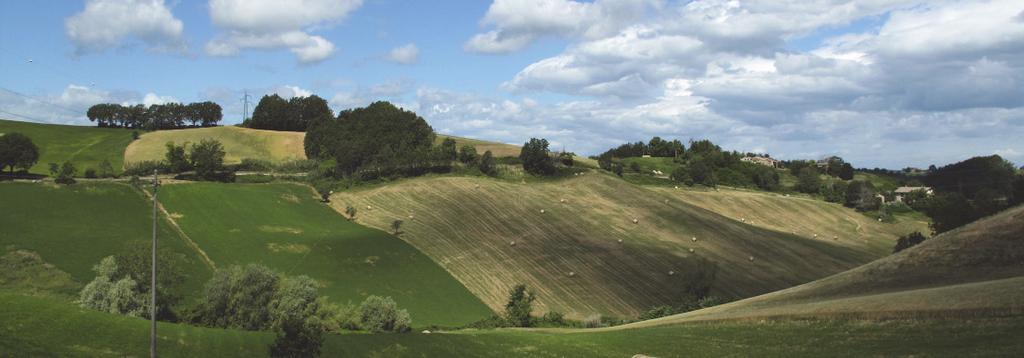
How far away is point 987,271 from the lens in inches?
2579

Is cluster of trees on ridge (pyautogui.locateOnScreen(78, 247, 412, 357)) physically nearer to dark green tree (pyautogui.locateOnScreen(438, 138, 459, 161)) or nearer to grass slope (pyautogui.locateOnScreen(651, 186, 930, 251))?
dark green tree (pyautogui.locateOnScreen(438, 138, 459, 161))

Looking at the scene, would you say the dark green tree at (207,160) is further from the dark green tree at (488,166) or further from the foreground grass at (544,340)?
the foreground grass at (544,340)

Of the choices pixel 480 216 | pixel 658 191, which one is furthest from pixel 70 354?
pixel 658 191

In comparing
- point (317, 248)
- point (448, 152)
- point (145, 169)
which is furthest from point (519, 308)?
point (145, 169)

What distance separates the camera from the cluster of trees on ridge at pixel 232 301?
7375cm

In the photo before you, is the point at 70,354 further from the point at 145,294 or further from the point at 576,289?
the point at 576,289

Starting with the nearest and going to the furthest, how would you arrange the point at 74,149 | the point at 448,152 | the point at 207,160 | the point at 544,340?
the point at 544,340, the point at 207,160, the point at 448,152, the point at 74,149

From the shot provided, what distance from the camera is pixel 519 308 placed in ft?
300

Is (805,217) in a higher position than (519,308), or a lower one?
higher

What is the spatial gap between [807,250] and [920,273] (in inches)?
2982

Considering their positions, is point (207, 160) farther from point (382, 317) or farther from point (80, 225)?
point (382, 317)

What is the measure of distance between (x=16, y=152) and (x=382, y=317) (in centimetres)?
8832

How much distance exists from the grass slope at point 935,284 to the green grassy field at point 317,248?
112ft

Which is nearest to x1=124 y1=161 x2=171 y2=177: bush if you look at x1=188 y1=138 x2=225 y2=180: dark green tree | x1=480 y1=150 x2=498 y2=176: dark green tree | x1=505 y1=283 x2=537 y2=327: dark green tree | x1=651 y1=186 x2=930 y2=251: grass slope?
x1=188 y1=138 x2=225 y2=180: dark green tree
